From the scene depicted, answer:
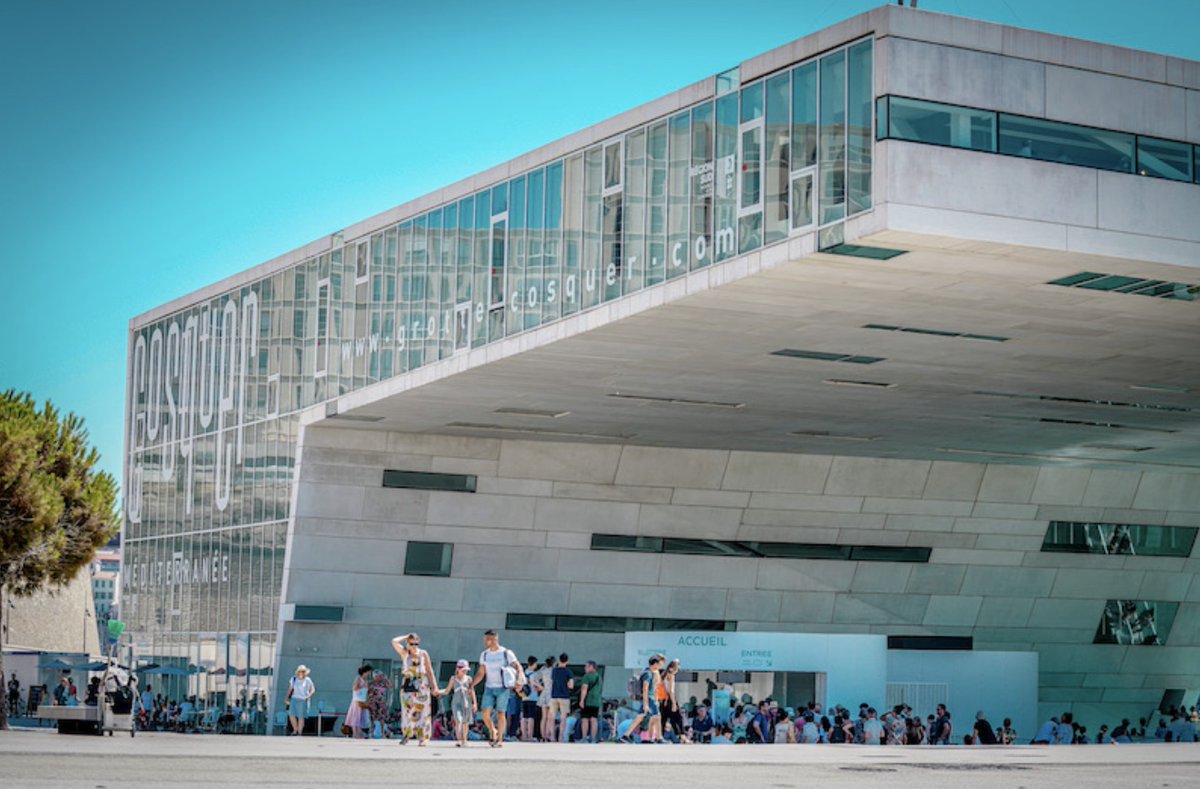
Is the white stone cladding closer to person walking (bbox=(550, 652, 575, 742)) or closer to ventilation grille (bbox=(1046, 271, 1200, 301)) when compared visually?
person walking (bbox=(550, 652, 575, 742))

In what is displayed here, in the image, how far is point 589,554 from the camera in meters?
44.1

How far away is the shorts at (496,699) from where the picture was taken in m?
23.9

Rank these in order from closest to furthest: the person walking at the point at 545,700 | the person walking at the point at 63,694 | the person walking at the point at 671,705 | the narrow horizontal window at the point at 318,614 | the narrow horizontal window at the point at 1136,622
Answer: the person walking at the point at 671,705
the person walking at the point at 545,700
the narrow horizontal window at the point at 318,614
the person walking at the point at 63,694
the narrow horizontal window at the point at 1136,622

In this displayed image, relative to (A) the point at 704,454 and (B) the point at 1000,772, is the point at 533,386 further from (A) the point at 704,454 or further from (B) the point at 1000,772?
(B) the point at 1000,772

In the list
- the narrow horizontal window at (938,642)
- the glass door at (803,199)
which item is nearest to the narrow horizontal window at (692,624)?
the narrow horizontal window at (938,642)

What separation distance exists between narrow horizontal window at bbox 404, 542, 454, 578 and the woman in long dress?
668 inches

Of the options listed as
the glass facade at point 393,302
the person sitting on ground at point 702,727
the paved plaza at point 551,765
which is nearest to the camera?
the paved plaza at point 551,765

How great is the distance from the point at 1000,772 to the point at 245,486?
93.1 feet

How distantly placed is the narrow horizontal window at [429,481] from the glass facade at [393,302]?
2.50 metres

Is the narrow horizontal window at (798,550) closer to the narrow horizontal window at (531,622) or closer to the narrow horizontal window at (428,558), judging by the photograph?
the narrow horizontal window at (531,622)

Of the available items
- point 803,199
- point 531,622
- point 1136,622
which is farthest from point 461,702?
point 1136,622

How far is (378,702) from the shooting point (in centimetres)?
3669

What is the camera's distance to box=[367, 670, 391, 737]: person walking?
117 feet

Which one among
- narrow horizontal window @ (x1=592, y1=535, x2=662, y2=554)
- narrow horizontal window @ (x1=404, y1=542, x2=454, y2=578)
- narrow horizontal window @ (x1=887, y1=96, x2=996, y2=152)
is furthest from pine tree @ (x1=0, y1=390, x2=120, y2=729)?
narrow horizontal window @ (x1=887, y1=96, x2=996, y2=152)
